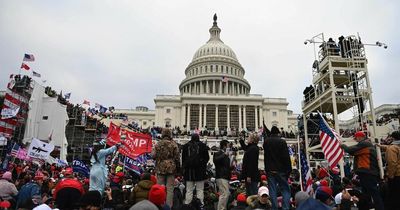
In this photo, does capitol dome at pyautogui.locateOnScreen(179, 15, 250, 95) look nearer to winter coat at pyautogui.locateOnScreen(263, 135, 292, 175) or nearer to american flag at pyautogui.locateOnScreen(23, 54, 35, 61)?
american flag at pyautogui.locateOnScreen(23, 54, 35, 61)

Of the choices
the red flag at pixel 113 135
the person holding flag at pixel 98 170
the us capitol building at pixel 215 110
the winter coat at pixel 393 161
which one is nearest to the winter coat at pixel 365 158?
the winter coat at pixel 393 161

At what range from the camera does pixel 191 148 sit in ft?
27.3

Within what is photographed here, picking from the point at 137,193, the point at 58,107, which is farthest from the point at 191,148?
the point at 58,107

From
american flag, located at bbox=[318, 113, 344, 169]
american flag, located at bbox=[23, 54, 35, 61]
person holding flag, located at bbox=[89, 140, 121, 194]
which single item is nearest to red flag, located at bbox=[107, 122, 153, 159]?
person holding flag, located at bbox=[89, 140, 121, 194]

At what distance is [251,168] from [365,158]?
2.55 metres

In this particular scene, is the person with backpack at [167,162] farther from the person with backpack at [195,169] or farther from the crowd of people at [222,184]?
the person with backpack at [195,169]

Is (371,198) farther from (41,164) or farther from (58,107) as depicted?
(58,107)

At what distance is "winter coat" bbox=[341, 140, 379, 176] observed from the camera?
22.9 ft

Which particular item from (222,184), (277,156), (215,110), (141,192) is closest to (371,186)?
(277,156)

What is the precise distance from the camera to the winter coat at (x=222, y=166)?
26.4 feet

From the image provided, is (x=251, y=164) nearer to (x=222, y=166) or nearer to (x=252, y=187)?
(x=252, y=187)

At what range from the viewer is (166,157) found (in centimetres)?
795

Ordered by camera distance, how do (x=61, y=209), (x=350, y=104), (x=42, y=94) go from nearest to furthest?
1. (x=61, y=209)
2. (x=350, y=104)
3. (x=42, y=94)

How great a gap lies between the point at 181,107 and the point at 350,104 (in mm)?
54419
